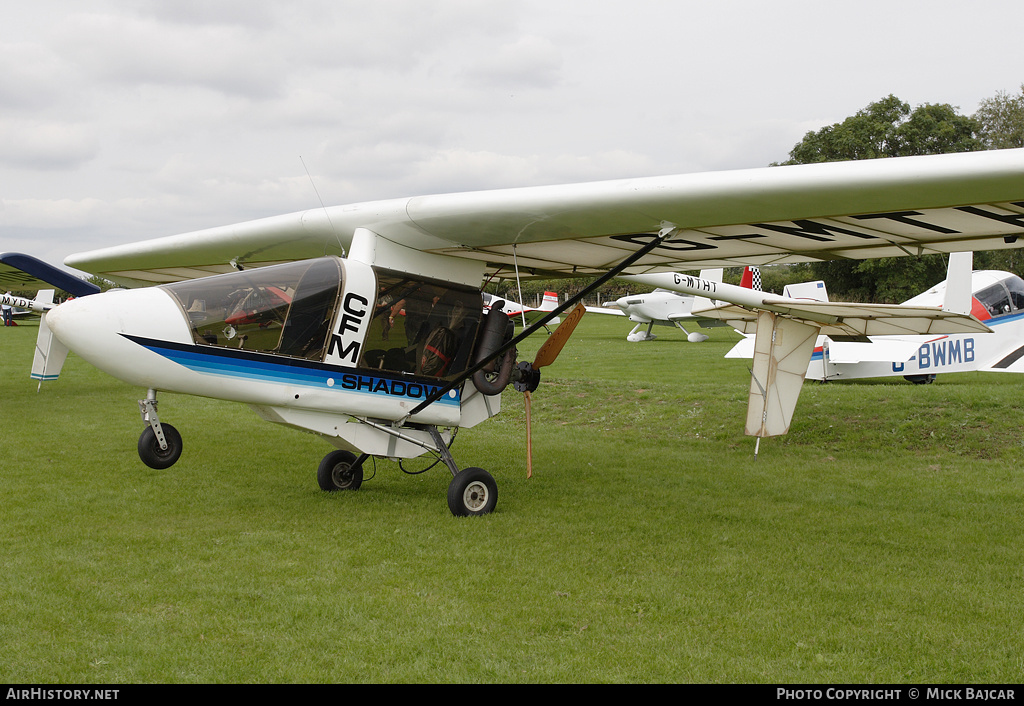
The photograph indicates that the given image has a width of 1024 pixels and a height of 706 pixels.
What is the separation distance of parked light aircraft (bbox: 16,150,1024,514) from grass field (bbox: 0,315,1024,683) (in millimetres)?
1020

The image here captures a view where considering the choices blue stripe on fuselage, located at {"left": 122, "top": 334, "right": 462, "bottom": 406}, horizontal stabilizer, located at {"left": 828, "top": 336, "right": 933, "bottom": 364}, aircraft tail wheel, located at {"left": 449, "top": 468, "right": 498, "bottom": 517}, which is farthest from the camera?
horizontal stabilizer, located at {"left": 828, "top": 336, "right": 933, "bottom": 364}

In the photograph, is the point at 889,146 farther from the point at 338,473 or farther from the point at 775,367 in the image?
the point at 338,473

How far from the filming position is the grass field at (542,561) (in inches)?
159

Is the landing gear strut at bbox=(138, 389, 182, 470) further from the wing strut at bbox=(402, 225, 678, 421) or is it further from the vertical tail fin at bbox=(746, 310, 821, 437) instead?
the vertical tail fin at bbox=(746, 310, 821, 437)

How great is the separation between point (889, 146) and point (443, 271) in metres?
52.9

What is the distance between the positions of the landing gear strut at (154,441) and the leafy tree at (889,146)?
161ft

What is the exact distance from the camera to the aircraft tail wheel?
7.10 metres

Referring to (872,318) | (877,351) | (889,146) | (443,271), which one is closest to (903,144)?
(889,146)

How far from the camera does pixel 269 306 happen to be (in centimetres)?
625

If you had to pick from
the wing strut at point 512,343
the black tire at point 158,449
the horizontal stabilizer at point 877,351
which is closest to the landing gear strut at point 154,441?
the black tire at point 158,449

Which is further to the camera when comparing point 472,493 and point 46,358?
point 46,358

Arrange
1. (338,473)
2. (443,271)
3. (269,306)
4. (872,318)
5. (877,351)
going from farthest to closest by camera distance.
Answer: (877,351) → (872,318) → (338,473) → (443,271) → (269,306)

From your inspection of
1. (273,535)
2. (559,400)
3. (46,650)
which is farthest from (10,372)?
(46,650)

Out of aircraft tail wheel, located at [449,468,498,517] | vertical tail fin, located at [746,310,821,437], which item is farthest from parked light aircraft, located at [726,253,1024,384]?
aircraft tail wheel, located at [449,468,498,517]
